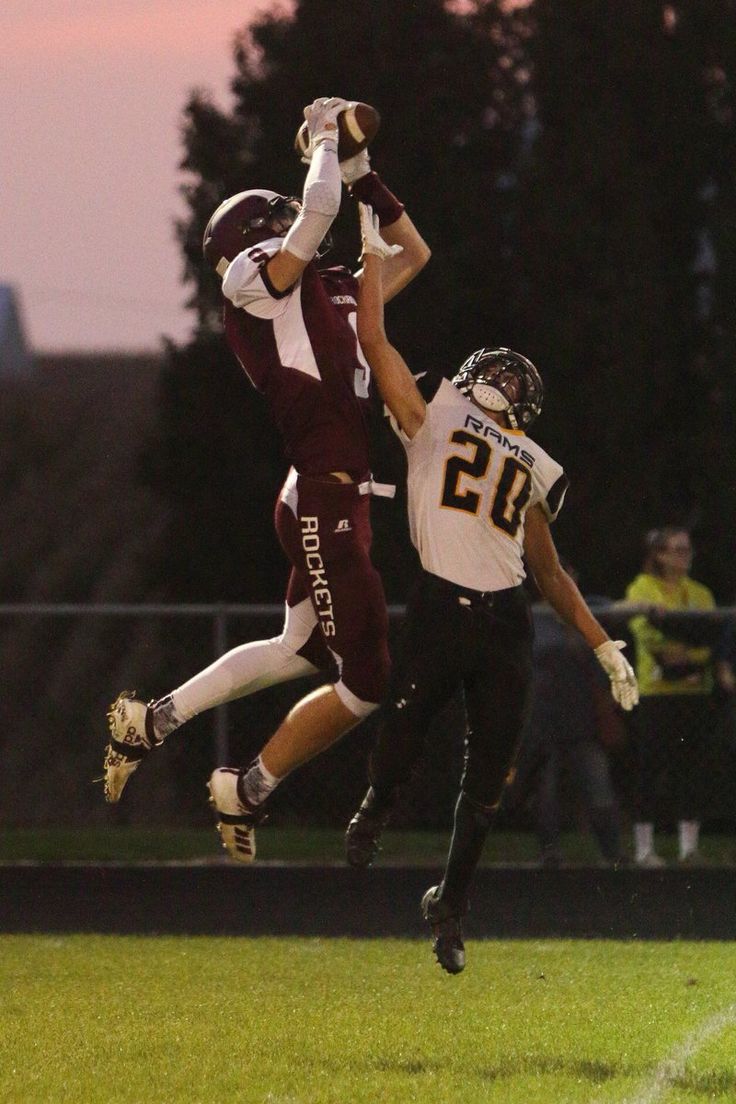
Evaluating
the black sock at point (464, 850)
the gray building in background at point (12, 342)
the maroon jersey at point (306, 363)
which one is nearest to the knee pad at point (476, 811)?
the black sock at point (464, 850)

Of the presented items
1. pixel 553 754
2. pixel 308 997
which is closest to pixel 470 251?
pixel 553 754

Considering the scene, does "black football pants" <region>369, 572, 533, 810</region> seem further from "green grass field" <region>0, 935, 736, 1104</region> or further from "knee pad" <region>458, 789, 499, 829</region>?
"green grass field" <region>0, 935, 736, 1104</region>

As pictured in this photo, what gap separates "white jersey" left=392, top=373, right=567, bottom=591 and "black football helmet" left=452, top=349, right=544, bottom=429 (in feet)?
0.27

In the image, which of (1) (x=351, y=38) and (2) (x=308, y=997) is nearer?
(2) (x=308, y=997)

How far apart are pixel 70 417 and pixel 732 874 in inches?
1349

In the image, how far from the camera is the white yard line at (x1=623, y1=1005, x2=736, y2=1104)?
239 inches

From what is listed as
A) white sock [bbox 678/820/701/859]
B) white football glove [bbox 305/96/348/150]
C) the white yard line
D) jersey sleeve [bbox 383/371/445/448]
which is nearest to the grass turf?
white sock [bbox 678/820/701/859]

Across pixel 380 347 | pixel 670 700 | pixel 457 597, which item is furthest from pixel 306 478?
pixel 670 700

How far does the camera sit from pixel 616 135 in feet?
51.7

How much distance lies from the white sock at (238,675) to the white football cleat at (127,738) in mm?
120

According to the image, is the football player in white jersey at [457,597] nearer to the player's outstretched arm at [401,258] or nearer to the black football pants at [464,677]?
the black football pants at [464,677]

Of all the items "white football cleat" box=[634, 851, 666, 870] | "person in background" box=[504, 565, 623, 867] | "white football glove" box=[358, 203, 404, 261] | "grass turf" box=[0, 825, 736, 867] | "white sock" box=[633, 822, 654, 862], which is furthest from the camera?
"grass turf" box=[0, 825, 736, 867]

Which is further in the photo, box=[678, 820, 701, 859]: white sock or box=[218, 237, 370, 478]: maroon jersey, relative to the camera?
box=[678, 820, 701, 859]: white sock

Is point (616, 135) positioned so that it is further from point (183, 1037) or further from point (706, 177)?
point (183, 1037)
